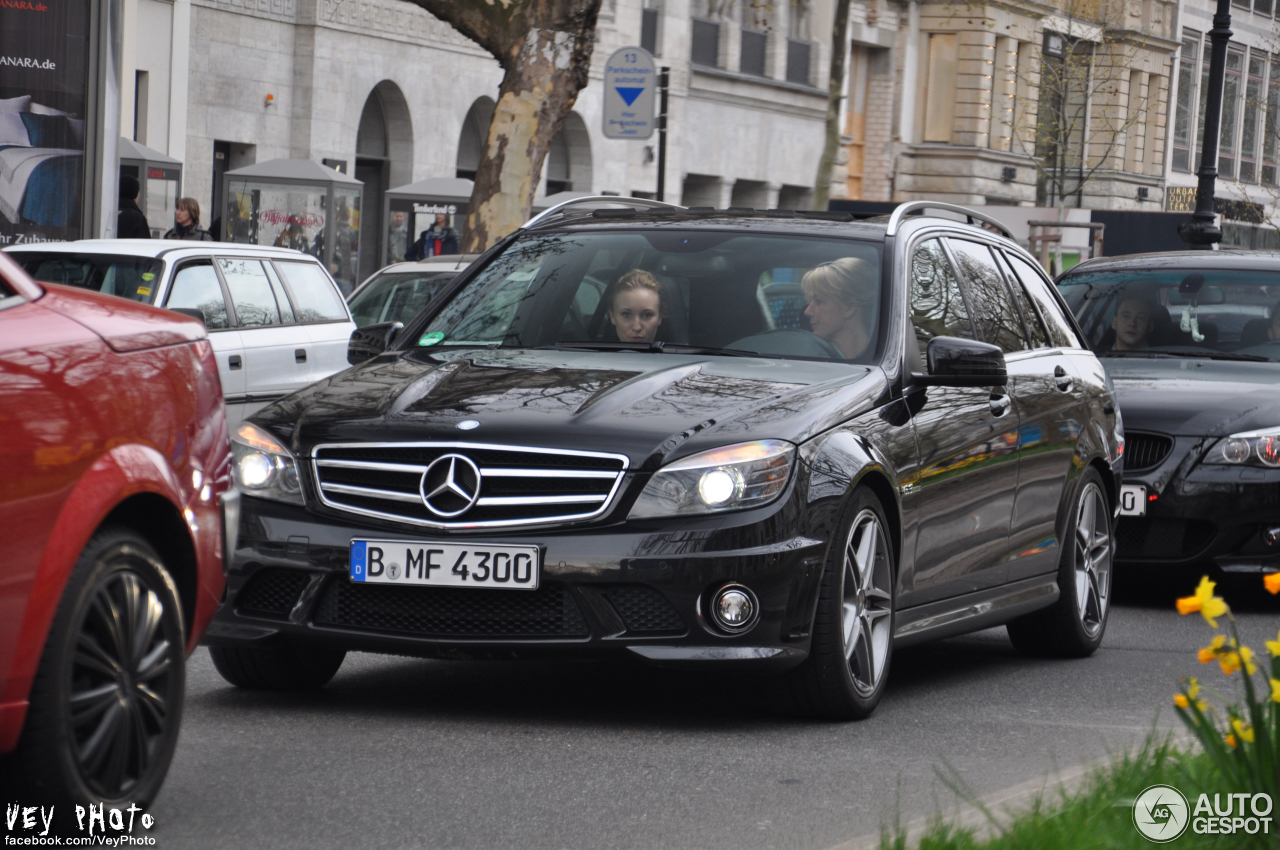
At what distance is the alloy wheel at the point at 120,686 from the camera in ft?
15.1

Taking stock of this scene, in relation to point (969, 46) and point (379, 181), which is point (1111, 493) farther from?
point (969, 46)

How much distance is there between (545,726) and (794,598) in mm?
817

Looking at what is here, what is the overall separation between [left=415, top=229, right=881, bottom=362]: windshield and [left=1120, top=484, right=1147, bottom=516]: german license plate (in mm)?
3505

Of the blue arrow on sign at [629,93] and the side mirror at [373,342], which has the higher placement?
the blue arrow on sign at [629,93]

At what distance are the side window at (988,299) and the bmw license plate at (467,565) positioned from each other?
8.71ft

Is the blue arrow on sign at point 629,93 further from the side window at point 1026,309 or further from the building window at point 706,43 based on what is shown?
the building window at point 706,43

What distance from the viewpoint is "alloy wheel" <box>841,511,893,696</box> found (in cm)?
659

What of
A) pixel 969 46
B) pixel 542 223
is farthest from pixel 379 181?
pixel 542 223

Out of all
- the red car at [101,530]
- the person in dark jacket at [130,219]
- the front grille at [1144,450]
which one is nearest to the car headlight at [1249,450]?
the front grille at [1144,450]

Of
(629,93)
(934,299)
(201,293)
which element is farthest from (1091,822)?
(629,93)

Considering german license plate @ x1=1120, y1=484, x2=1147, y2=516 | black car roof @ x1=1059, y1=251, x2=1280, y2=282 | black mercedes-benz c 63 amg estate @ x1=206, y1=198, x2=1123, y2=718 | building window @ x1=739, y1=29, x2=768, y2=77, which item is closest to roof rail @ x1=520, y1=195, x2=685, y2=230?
black mercedes-benz c 63 amg estate @ x1=206, y1=198, x2=1123, y2=718

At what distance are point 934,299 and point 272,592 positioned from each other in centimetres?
270

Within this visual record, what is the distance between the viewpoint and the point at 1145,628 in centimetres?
990

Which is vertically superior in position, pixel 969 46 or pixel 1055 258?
pixel 969 46
